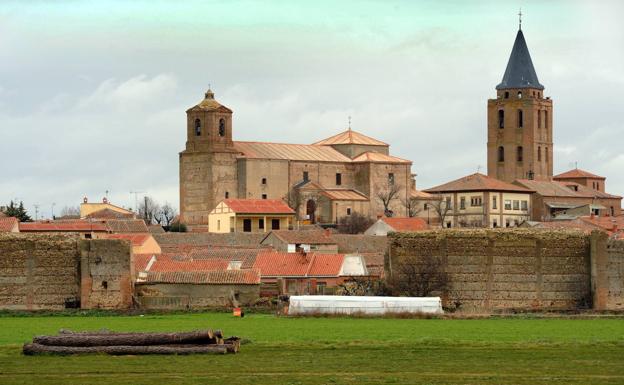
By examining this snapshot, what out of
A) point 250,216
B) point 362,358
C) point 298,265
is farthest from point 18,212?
point 362,358

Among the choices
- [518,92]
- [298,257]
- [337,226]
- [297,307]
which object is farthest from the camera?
[518,92]

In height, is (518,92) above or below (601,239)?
above

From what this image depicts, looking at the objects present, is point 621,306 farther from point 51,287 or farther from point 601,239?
point 51,287

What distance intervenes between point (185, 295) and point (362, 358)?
18.4m

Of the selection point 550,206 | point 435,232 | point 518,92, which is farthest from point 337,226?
point 435,232

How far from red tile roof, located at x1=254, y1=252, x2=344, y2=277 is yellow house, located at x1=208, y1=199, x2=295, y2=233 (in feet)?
129

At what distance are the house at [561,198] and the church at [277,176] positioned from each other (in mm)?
10353

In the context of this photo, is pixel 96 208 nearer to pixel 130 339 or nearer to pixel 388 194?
pixel 388 194

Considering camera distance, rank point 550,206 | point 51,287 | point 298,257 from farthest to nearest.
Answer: point 550,206
point 298,257
point 51,287

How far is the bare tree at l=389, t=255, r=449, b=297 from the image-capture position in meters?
42.8

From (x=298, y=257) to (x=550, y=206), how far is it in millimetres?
65535

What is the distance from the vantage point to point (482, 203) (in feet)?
367

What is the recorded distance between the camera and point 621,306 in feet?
141

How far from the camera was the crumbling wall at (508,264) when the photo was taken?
142ft
